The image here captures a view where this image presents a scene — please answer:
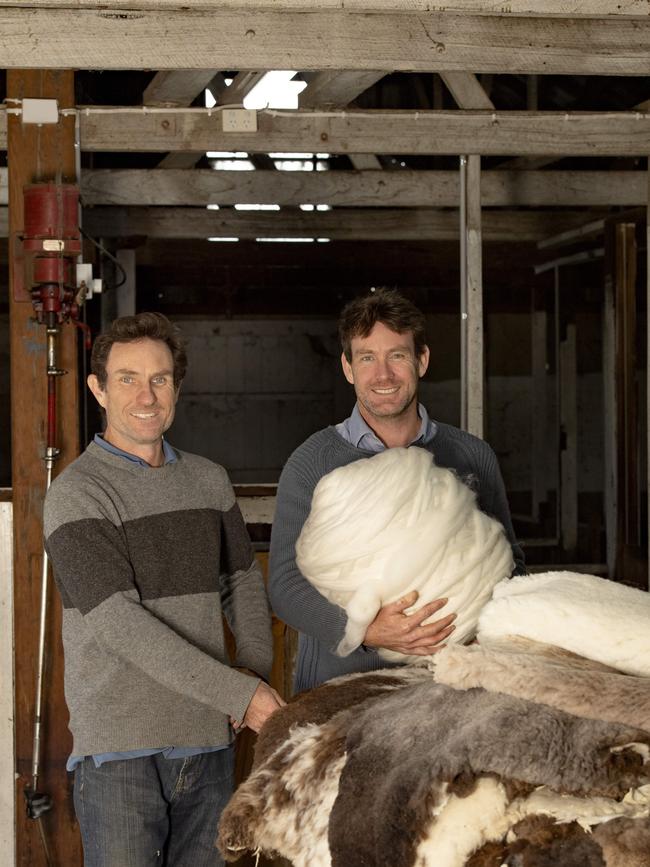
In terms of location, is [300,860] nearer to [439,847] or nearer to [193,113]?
[439,847]

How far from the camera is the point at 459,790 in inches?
39.3

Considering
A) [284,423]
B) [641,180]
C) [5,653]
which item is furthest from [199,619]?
[284,423]

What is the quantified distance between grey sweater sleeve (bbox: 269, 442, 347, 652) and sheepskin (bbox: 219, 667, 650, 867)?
39 cm

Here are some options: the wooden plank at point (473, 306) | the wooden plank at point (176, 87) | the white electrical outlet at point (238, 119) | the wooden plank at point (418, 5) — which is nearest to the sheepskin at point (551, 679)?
the wooden plank at point (418, 5)

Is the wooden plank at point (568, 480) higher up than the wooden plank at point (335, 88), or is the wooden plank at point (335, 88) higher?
the wooden plank at point (335, 88)

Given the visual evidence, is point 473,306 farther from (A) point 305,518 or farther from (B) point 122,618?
(B) point 122,618

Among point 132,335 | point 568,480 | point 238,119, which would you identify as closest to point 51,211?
point 238,119

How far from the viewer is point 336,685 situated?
1.37 meters

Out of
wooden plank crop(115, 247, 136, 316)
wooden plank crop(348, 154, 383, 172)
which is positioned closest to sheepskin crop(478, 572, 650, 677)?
wooden plank crop(348, 154, 383, 172)

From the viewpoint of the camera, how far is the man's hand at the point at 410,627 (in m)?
1.31

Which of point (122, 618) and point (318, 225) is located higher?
point (318, 225)

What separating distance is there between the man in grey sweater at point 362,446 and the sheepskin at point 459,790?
0.47 m

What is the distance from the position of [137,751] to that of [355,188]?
3774mm

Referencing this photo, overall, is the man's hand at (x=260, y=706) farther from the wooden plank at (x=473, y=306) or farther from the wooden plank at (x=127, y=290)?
the wooden plank at (x=127, y=290)
